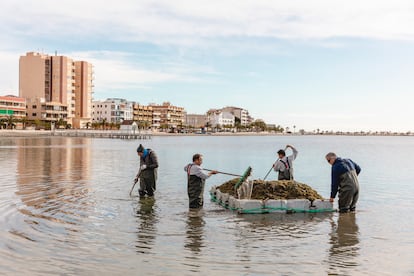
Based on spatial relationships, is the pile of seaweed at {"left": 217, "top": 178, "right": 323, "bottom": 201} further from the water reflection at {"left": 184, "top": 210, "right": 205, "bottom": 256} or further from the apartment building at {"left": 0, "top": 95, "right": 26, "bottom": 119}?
the apartment building at {"left": 0, "top": 95, "right": 26, "bottom": 119}

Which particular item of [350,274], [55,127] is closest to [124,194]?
[350,274]

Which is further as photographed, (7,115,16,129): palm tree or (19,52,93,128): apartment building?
(19,52,93,128): apartment building

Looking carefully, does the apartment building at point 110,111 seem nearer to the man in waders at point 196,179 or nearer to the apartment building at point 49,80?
the apartment building at point 49,80

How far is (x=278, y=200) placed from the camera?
45.3 ft

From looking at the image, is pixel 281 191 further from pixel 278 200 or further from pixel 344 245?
pixel 344 245

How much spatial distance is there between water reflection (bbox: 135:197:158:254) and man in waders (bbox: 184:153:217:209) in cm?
123

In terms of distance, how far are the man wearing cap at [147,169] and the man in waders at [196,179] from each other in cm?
189

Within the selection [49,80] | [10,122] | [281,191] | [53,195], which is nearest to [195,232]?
[281,191]

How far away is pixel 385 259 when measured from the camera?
9.53m

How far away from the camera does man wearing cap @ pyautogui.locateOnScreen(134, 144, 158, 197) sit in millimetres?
15398

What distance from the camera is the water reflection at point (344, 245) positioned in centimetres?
895

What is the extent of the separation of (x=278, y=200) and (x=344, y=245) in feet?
11.2

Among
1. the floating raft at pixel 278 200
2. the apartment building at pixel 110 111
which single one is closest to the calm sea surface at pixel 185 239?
the floating raft at pixel 278 200

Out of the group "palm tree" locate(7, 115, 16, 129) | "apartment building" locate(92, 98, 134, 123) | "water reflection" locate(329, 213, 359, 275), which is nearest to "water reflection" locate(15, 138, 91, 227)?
"water reflection" locate(329, 213, 359, 275)
